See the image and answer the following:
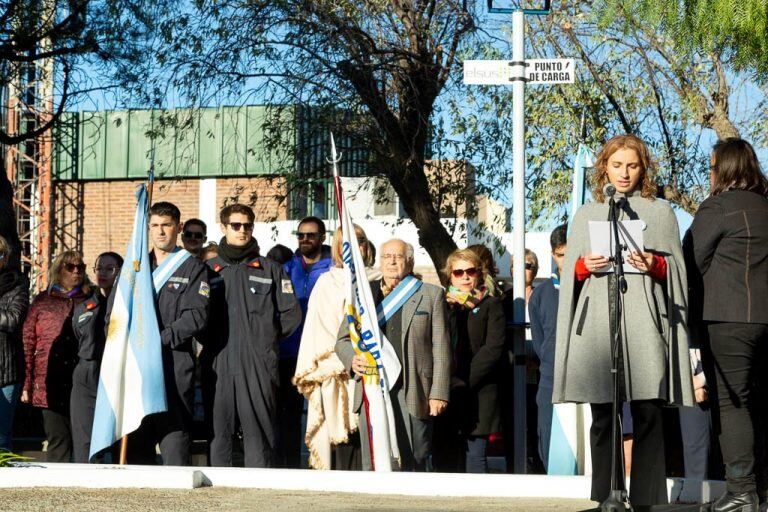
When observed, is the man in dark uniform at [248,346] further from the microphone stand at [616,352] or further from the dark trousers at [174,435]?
the microphone stand at [616,352]

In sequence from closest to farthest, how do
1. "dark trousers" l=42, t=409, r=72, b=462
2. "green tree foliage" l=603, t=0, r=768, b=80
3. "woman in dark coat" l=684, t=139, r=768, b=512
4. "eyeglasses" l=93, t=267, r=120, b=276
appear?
1. "woman in dark coat" l=684, t=139, r=768, b=512
2. "eyeglasses" l=93, t=267, r=120, b=276
3. "dark trousers" l=42, t=409, r=72, b=462
4. "green tree foliage" l=603, t=0, r=768, b=80

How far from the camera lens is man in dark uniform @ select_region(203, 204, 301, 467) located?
9.05m

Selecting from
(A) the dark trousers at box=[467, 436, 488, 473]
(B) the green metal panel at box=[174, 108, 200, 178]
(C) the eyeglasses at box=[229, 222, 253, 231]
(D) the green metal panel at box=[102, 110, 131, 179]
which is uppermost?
(D) the green metal panel at box=[102, 110, 131, 179]

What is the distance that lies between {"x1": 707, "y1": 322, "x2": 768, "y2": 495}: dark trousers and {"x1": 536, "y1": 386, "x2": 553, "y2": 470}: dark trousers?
2245 mm

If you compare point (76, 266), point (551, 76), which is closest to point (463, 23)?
point (551, 76)

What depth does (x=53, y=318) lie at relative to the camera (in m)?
10.2

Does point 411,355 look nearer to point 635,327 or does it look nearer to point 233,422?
point 233,422

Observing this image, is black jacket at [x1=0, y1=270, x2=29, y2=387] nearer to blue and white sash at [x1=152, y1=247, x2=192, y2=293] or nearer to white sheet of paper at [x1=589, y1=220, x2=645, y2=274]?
blue and white sash at [x1=152, y1=247, x2=192, y2=293]

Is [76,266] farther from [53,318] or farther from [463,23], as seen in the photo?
[463,23]

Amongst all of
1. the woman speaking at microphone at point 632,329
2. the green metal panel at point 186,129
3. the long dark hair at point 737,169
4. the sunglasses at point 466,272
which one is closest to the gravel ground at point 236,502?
the woman speaking at microphone at point 632,329

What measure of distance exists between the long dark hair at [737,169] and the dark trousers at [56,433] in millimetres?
5915

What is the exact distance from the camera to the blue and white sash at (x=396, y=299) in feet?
29.0

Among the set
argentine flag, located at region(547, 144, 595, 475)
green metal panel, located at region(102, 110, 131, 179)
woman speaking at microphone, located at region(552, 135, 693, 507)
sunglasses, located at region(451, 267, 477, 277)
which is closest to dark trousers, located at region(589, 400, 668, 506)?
woman speaking at microphone, located at region(552, 135, 693, 507)

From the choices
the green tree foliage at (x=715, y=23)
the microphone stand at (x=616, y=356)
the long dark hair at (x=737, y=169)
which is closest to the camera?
the microphone stand at (x=616, y=356)
